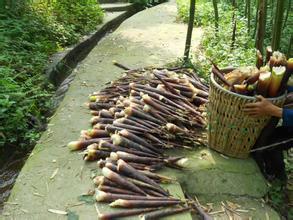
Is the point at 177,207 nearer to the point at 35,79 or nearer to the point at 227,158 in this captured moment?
the point at 227,158

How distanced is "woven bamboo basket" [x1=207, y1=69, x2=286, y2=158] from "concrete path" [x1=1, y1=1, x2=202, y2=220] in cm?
137

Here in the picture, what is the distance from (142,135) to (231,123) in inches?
37.3

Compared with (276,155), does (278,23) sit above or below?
above

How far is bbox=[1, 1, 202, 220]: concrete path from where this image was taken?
345 cm

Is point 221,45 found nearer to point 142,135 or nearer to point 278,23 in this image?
point 278,23

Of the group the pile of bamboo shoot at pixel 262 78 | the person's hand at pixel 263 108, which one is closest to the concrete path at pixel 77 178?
the person's hand at pixel 263 108

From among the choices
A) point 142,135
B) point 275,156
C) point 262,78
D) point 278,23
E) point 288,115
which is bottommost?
point 275,156

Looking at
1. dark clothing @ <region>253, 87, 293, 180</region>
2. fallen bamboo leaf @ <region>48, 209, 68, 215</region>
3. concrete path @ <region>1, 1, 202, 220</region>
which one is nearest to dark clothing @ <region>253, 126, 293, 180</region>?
dark clothing @ <region>253, 87, 293, 180</region>

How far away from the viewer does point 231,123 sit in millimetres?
3979

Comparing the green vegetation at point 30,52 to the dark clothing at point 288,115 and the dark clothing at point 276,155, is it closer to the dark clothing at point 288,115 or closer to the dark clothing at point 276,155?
the dark clothing at point 276,155

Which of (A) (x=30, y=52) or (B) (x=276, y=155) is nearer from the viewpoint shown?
(B) (x=276, y=155)

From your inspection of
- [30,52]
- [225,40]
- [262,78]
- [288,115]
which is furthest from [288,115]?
[30,52]

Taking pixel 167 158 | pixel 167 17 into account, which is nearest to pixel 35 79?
pixel 167 158

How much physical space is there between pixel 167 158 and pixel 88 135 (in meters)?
0.96
